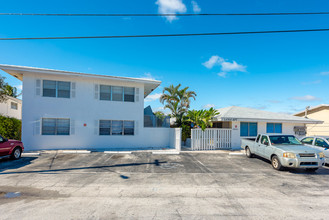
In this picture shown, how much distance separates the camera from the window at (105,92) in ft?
48.2

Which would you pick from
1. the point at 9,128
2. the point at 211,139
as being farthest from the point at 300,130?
the point at 9,128

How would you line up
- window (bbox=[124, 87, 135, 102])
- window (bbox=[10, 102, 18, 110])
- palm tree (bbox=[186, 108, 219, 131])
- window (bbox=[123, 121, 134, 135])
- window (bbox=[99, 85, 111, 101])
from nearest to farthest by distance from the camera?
palm tree (bbox=[186, 108, 219, 131]) < window (bbox=[99, 85, 111, 101]) < window (bbox=[123, 121, 134, 135]) < window (bbox=[124, 87, 135, 102]) < window (bbox=[10, 102, 18, 110])

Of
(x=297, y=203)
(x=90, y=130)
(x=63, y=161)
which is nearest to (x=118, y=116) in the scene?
(x=90, y=130)

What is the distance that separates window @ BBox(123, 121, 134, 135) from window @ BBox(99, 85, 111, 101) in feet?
8.16

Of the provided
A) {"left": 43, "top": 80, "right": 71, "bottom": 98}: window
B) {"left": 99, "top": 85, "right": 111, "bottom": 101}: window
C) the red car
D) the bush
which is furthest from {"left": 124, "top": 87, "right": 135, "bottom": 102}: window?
the bush

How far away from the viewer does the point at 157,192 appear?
568 cm

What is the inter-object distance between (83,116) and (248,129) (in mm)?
13877

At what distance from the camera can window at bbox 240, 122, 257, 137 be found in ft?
51.0

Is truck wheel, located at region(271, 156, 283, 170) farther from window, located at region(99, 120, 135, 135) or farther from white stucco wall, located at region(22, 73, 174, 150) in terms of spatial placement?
window, located at region(99, 120, 135, 135)

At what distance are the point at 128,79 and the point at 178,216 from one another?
12.1 metres

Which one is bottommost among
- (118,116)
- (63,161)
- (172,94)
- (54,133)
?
(63,161)

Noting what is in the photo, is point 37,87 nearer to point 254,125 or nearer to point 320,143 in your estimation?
point 254,125

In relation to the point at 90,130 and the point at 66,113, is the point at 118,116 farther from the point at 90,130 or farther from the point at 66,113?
the point at 66,113

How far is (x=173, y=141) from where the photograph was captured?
586 inches
